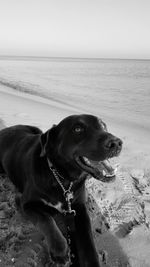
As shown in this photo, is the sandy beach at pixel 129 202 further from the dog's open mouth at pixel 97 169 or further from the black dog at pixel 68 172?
the dog's open mouth at pixel 97 169

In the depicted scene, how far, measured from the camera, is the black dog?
315 centimetres

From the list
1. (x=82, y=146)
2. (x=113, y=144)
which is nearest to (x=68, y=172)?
(x=82, y=146)

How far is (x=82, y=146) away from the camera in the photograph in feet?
10.8

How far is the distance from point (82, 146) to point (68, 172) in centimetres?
35

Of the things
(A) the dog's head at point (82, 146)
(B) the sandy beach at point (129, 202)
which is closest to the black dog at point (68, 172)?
(A) the dog's head at point (82, 146)

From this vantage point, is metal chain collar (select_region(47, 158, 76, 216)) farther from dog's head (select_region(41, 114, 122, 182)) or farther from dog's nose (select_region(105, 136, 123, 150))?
dog's nose (select_region(105, 136, 123, 150))

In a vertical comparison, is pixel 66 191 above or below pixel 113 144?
below


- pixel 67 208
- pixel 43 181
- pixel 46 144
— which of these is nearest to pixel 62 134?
pixel 46 144

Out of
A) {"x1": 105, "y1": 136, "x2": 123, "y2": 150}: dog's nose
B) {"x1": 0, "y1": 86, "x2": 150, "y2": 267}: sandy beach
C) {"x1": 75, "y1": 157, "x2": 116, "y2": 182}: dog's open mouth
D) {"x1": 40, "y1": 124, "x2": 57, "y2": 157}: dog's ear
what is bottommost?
{"x1": 0, "y1": 86, "x2": 150, "y2": 267}: sandy beach

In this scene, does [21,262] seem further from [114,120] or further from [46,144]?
[114,120]

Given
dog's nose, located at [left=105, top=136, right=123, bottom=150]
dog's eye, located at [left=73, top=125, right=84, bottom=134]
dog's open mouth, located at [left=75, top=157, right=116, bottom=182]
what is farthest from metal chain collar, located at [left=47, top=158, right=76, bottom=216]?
dog's nose, located at [left=105, top=136, right=123, bottom=150]

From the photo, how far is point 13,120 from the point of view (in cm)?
831

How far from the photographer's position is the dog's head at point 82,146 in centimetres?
315

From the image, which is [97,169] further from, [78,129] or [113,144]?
[78,129]
